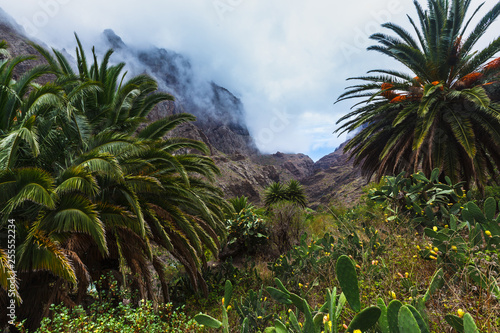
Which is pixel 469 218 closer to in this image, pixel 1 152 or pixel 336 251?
pixel 336 251

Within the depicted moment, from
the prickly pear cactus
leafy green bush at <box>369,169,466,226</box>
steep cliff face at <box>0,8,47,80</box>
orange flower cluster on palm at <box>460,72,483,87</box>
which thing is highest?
steep cliff face at <box>0,8,47,80</box>

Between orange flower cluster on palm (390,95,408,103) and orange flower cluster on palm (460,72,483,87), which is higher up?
orange flower cluster on palm (460,72,483,87)

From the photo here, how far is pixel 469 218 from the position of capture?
8.57ft

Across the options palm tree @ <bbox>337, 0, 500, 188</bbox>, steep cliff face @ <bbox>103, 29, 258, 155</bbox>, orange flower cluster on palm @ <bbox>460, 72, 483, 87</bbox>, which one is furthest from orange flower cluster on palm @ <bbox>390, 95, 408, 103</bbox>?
steep cliff face @ <bbox>103, 29, 258, 155</bbox>

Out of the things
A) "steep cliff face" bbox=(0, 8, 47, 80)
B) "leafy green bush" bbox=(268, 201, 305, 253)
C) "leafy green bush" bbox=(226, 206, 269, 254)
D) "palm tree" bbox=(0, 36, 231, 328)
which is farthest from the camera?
"steep cliff face" bbox=(0, 8, 47, 80)

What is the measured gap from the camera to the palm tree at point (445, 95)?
6.68m

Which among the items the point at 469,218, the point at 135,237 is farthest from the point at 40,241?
the point at 469,218

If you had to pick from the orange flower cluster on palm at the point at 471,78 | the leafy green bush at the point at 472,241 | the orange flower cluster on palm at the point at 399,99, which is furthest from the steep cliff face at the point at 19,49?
the leafy green bush at the point at 472,241

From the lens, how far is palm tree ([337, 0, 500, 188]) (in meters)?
6.68

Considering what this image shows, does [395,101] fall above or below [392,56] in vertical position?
below

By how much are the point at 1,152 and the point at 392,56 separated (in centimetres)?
1073

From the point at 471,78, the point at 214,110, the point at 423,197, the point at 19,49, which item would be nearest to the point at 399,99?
the point at 471,78

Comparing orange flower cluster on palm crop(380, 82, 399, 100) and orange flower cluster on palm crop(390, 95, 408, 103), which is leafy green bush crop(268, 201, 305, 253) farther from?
orange flower cluster on palm crop(380, 82, 399, 100)

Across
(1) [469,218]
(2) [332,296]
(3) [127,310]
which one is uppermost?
(1) [469,218]
